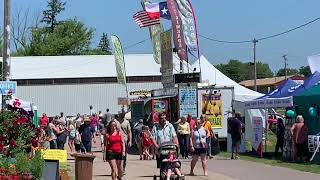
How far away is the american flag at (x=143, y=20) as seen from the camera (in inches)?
1294

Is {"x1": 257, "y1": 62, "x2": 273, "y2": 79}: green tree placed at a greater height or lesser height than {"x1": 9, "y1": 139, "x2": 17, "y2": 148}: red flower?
greater

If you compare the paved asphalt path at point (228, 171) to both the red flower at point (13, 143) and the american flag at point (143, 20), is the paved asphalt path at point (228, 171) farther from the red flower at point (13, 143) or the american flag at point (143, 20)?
the american flag at point (143, 20)

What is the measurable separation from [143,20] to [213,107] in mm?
7231

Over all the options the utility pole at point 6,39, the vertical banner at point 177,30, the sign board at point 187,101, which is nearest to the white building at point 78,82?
the vertical banner at point 177,30

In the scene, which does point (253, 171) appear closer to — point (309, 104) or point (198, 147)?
point (198, 147)

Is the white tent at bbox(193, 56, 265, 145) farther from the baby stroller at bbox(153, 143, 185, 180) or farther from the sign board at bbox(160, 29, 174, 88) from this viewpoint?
the baby stroller at bbox(153, 143, 185, 180)

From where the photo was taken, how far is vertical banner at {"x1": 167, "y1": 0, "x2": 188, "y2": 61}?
27.0 m

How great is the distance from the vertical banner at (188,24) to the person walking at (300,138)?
615cm

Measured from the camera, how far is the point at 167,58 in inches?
1169

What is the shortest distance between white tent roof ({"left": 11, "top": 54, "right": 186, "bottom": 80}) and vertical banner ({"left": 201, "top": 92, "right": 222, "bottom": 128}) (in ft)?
127

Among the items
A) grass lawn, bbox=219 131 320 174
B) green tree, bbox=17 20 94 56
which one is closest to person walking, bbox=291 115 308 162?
grass lawn, bbox=219 131 320 174

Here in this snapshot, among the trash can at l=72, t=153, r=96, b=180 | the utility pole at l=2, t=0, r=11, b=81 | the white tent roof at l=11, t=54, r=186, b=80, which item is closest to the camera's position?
the trash can at l=72, t=153, r=96, b=180

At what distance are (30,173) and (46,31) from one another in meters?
92.9

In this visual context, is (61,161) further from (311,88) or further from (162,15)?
(162,15)
